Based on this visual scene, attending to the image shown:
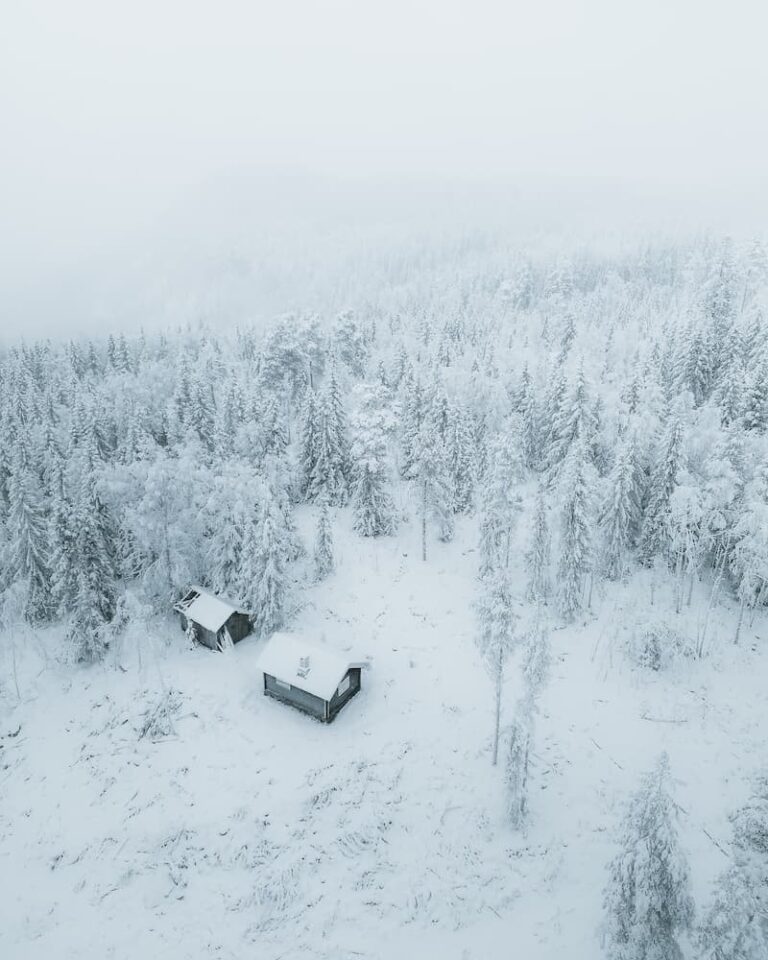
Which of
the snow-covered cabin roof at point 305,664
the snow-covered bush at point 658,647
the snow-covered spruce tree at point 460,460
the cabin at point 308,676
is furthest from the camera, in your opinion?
the snow-covered spruce tree at point 460,460

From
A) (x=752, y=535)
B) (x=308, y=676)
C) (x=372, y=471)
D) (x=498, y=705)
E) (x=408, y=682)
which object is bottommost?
(x=408, y=682)

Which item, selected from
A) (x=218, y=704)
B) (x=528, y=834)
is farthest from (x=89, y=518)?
(x=528, y=834)

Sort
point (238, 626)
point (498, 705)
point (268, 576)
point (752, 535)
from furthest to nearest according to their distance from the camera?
point (238, 626), point (268, 576), point (752, 535), point (498, 705)

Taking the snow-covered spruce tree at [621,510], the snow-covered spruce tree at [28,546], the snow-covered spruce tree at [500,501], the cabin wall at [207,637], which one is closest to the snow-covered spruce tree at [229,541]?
the cabin wall at [207,637]

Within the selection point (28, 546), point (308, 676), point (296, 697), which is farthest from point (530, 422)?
point (28, 546)

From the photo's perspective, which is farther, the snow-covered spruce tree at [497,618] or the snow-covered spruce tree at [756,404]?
the snow-covered spruce tree at [756,404]

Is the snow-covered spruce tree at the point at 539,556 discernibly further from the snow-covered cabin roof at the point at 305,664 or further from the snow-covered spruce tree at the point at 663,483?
the snow-covered cabin roof at the point at 305,664

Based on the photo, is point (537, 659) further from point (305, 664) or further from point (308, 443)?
point (308, 443)
